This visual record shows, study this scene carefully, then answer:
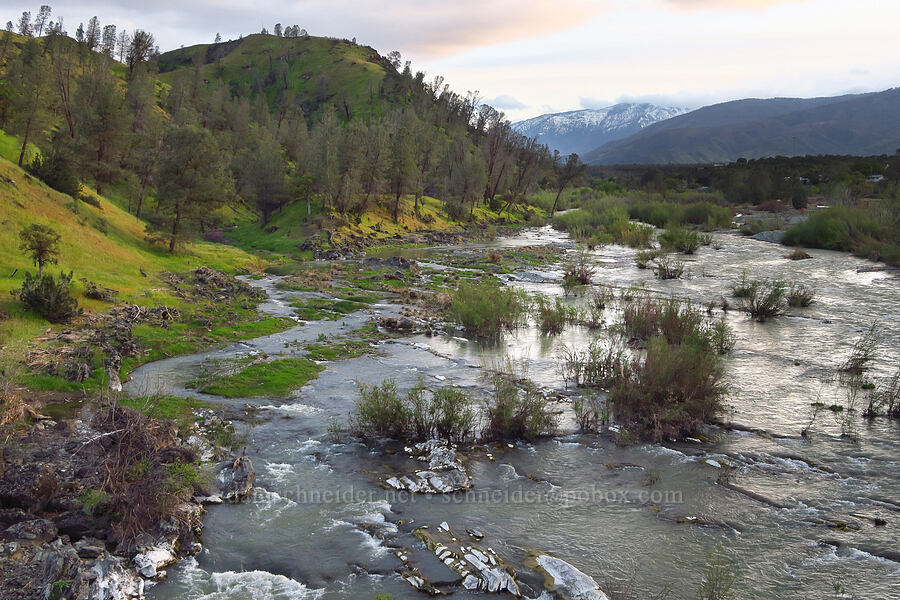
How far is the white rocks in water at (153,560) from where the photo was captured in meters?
8.97

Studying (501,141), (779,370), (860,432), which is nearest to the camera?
(860,432)

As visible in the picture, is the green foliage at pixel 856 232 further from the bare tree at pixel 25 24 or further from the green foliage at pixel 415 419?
the bare tree at pixel 25 24

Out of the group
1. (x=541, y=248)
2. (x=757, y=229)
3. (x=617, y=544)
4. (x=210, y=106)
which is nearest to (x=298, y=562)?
(x=617, y=544)

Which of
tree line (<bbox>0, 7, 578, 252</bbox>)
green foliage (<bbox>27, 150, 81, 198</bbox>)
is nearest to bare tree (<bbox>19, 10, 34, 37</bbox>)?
tree line (<bbox>0, 7, 578, 252</bbox>)

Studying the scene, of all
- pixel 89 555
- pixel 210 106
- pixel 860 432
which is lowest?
pixel 89 555

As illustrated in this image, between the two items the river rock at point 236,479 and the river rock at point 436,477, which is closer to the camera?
the river rock at point 236,479

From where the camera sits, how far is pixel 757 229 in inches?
2584

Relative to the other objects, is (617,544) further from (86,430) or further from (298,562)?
(86,430)

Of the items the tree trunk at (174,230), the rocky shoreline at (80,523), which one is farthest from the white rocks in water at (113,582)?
the tree trunk at (174,230)

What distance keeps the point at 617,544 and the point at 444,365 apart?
11.9 meters

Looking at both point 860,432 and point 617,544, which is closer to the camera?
point 617,544

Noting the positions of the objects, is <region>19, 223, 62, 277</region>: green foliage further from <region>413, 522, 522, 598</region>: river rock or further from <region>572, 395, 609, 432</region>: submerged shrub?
<region>572, 395, 609, 432</region>: submerged shrub

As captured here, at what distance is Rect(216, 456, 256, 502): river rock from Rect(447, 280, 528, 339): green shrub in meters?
15.2

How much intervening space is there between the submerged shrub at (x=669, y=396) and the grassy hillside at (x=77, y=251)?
19.3 meters
